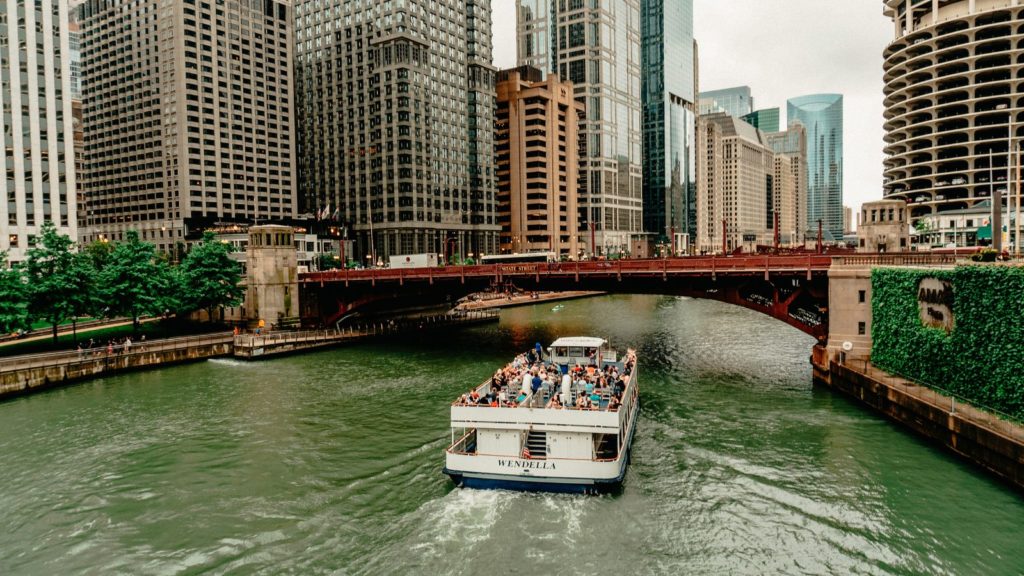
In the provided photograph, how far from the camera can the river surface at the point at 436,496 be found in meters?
22.8

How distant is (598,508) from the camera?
86.0ft

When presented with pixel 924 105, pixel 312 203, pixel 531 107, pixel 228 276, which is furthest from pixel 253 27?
pixel 924 105

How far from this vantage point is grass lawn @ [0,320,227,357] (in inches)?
2277

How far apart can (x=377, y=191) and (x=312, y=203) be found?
32549mm

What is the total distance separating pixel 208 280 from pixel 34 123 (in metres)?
39.4

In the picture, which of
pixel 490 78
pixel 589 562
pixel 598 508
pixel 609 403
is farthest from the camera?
pixel 490 78

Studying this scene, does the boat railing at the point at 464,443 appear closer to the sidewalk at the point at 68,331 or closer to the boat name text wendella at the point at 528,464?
the boat name text wendella at the point at 528,464

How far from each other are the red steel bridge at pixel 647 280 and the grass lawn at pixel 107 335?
13104 mm

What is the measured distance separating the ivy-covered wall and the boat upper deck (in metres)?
16.5

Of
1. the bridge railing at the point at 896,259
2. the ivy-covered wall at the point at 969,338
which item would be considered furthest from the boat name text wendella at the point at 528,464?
the bridge railing at the point at 896,259

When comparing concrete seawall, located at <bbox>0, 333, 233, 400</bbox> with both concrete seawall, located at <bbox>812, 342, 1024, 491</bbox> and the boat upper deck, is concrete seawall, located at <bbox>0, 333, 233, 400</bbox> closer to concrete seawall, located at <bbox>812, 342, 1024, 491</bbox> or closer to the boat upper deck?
the boat upper deck

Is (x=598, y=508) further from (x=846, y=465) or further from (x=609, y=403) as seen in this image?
(x=846, y=465)

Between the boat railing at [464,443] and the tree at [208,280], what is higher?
the tree at [208,280]

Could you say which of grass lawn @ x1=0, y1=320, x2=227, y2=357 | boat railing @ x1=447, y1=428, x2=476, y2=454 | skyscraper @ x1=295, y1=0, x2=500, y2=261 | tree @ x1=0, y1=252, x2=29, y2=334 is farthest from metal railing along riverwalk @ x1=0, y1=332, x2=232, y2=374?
skyscraper @ x1=295, y1=0, x2=500, y2=261
